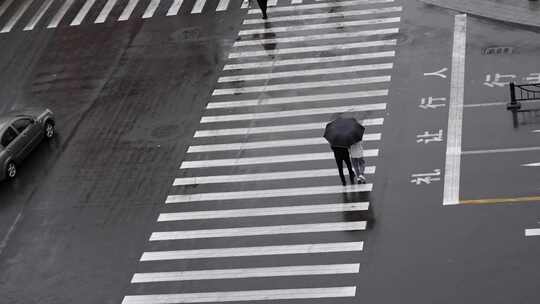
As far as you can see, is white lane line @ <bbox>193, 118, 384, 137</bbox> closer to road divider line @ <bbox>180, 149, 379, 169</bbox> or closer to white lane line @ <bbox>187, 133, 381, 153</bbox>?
white lane line @ <bbox>187, 133, 381, 153</bbox>

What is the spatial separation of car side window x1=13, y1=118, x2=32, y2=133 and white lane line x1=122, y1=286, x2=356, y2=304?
9463 millimetres

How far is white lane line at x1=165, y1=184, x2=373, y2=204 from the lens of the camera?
29.2m

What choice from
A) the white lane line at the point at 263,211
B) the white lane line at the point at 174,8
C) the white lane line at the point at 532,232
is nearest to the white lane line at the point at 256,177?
the white lane line at the point at 263,211

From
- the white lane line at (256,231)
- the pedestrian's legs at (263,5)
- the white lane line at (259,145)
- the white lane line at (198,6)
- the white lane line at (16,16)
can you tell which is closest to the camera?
the white lane line at (256,231)

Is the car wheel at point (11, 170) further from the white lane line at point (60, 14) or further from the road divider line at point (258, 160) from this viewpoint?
the white lane line at point (60, 14)

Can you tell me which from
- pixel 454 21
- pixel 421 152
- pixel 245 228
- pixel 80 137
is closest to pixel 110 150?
pixel 80 137

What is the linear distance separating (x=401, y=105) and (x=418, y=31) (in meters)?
5.47

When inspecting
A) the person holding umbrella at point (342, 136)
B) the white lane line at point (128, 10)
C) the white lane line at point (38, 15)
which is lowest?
the person holding umbrella at point (342, 136)

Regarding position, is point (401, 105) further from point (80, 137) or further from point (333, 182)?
point (80, 137)

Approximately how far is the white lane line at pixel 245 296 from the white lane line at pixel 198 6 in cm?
1828

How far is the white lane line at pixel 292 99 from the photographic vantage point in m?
34.2

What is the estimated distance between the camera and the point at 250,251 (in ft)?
89.8

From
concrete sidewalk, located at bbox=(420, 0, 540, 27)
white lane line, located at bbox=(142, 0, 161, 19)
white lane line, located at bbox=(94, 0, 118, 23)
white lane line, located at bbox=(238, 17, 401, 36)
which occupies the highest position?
white lane line, located at bbox=(94, 0, 118, 23)

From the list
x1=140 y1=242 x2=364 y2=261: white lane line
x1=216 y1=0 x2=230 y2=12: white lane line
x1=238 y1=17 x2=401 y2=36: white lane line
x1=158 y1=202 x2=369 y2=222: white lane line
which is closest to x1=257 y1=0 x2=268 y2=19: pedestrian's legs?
x1=238 y1=17 x2=401 y2=36: white lane line
